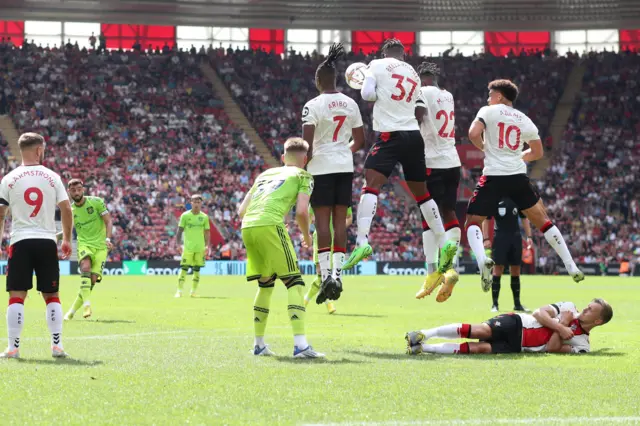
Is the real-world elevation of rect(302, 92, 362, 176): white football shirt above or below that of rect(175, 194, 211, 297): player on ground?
above

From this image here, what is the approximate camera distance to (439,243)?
525 inches

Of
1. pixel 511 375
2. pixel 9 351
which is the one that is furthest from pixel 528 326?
pixel 9 351

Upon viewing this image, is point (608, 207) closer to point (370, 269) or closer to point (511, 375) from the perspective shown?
point (370, 269)

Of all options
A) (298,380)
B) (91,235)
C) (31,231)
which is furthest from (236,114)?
(298,380)

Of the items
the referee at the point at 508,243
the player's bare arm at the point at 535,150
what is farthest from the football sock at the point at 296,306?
the referee at the point at 508,243

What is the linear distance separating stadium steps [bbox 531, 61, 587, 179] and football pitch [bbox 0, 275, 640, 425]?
1450 inches

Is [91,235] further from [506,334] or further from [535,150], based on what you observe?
[506,334]

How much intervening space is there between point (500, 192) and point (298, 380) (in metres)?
5.76

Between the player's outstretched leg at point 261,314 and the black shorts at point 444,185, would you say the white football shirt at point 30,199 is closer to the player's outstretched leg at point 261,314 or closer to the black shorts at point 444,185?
the player's outstretched leg at point 261,314

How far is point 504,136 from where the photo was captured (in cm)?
1302

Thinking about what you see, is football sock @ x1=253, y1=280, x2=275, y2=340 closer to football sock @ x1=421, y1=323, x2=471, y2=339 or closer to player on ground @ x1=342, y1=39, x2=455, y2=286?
football sock @ x1=421, y1=323, x2=471, y2=339

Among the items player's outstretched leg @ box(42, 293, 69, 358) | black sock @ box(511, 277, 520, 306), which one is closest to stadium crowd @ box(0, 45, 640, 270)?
black sock @ box(511, 277, 520, 306)

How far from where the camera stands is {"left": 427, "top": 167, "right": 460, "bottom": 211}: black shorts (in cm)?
1356

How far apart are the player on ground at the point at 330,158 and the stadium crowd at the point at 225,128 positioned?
3100cm
